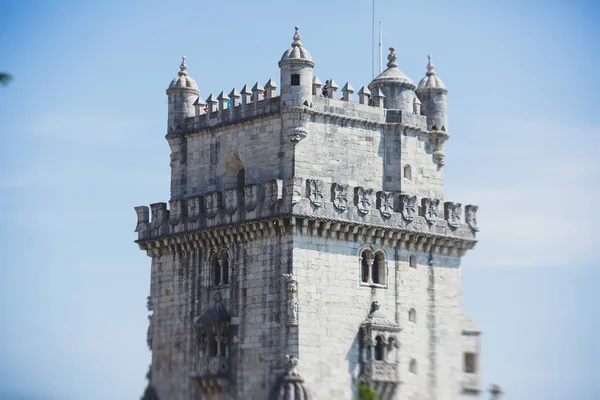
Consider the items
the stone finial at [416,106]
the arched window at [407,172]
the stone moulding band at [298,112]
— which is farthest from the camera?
the stone finial at [416,106]

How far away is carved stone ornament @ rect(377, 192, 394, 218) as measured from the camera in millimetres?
60125

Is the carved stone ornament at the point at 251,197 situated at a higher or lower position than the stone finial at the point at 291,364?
higher

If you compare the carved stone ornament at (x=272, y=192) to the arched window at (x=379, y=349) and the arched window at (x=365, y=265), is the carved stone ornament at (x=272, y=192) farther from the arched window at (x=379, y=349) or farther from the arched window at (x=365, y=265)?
the arched window at (x=379, y=349)

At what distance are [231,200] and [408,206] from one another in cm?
686

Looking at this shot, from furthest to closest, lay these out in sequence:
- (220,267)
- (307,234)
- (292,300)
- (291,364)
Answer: (220,267), (307,234), (292,300), (291,364)

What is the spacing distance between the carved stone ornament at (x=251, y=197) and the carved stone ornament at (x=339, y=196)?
288 cm

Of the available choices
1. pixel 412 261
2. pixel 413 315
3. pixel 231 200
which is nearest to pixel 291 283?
pixel 231 200

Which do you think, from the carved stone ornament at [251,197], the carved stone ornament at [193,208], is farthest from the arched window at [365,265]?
the carved stone ornament at [193,208]

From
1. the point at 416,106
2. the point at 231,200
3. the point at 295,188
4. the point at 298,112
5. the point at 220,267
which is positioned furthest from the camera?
the point at 416,106

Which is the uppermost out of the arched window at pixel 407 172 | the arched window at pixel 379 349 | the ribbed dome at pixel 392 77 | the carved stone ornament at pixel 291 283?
the ribbed dome at pixel 392 77

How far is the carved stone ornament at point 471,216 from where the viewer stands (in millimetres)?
62969

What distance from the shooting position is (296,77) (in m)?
59.6

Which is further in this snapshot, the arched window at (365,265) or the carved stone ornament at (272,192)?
the arched window at (365,265)
